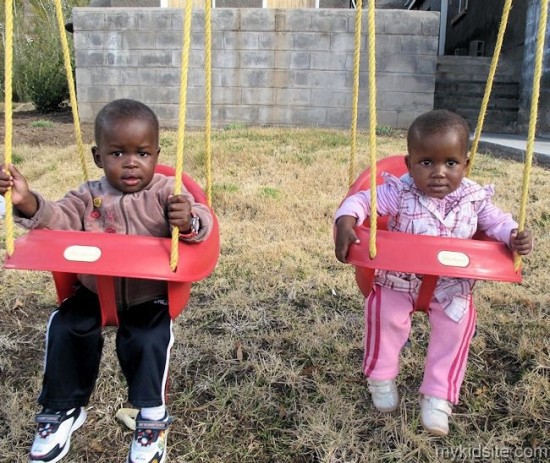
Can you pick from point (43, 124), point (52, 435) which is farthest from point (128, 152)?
point (43, 124)

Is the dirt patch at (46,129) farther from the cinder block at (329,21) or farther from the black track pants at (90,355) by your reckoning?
the black track pants at (90,355)

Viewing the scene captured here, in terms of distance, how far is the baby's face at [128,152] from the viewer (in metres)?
1.78

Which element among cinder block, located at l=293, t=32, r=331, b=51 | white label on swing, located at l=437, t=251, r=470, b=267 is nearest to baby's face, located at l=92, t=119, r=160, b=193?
white label on swing, located at l=437, t=251, r=470, b=267

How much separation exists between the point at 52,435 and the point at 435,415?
3.95ft

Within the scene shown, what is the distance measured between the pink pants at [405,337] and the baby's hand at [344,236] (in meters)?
0.31

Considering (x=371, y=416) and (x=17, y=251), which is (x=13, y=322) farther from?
(x=371, y=416)

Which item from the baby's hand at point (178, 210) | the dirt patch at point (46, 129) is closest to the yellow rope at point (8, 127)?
the baby's hand at point (178, 210)

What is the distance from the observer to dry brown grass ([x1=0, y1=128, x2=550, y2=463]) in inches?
78.4

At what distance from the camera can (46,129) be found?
8.91m

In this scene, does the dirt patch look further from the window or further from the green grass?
the window

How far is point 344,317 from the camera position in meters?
2.89

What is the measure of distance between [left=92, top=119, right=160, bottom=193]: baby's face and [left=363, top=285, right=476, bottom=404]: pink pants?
91 cm

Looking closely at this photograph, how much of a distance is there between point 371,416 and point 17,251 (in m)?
1.40

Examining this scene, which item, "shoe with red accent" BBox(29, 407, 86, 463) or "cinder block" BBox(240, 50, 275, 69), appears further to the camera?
"cinder block" BBox(240, 50, 275, 69)
